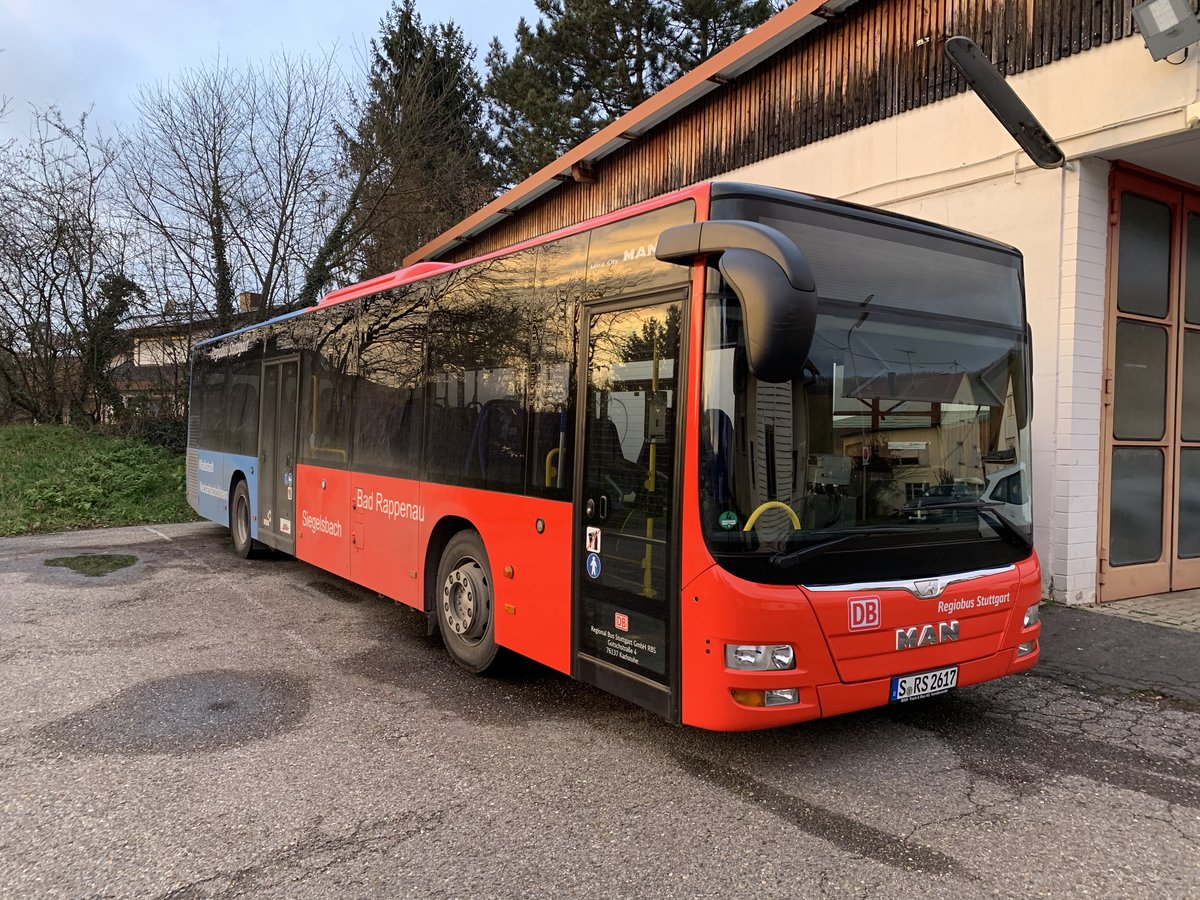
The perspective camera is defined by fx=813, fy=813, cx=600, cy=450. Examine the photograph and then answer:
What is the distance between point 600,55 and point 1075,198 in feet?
66.6

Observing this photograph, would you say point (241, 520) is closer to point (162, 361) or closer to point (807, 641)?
point (807, 641)

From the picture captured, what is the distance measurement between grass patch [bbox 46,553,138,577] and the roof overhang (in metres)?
9.15

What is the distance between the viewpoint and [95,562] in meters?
A: 9.88

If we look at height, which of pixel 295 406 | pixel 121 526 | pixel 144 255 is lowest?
pixel 121 526

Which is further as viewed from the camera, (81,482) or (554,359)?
(81,482)

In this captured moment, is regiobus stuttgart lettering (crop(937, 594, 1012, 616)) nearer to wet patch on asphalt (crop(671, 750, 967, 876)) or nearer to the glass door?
wet patch on asphalt (crop(671, 750, 967, 876))

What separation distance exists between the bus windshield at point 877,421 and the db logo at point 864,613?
0.12m

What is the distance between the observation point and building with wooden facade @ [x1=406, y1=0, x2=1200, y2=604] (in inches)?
278

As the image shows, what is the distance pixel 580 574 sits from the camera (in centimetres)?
437

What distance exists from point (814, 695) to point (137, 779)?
3207mm

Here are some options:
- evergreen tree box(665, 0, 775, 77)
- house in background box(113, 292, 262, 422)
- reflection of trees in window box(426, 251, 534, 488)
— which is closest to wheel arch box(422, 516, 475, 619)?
reflection of trees in window box(426, 251, 534, 488)

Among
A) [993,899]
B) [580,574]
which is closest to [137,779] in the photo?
[580,574]

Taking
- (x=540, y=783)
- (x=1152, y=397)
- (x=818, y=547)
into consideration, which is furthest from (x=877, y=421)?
(x=1152, y=397)

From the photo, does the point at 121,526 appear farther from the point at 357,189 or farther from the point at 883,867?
the point at 883,867
